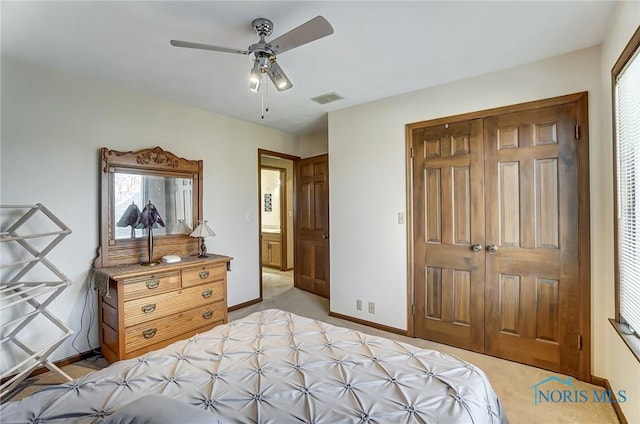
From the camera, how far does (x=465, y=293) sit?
2.71m

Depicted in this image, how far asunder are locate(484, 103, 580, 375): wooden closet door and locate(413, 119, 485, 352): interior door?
0.10 metres

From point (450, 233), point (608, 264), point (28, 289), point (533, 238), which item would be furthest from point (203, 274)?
point (608, 264)

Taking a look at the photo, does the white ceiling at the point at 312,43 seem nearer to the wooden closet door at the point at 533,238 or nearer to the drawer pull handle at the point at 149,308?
the wooden closet door at the point at 533,238

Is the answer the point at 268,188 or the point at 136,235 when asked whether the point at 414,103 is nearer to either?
the point at 136,235

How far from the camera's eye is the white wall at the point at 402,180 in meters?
2.03

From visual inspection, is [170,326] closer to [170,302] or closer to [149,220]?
[170,302]

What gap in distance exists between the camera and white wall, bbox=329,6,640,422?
2.03 metres

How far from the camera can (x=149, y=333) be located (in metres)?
2.50

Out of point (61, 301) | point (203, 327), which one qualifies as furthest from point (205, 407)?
point (61, 301)

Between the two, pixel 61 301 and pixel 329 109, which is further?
pixel 329 109

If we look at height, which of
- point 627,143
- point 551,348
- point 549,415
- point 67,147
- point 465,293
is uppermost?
point 67,147

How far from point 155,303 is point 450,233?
274 centimetres

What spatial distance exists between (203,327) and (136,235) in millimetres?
1120

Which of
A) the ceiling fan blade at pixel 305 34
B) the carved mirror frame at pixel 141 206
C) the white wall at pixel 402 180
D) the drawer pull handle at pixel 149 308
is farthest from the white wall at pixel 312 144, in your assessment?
the drawer pull handle at pixel 149 308
